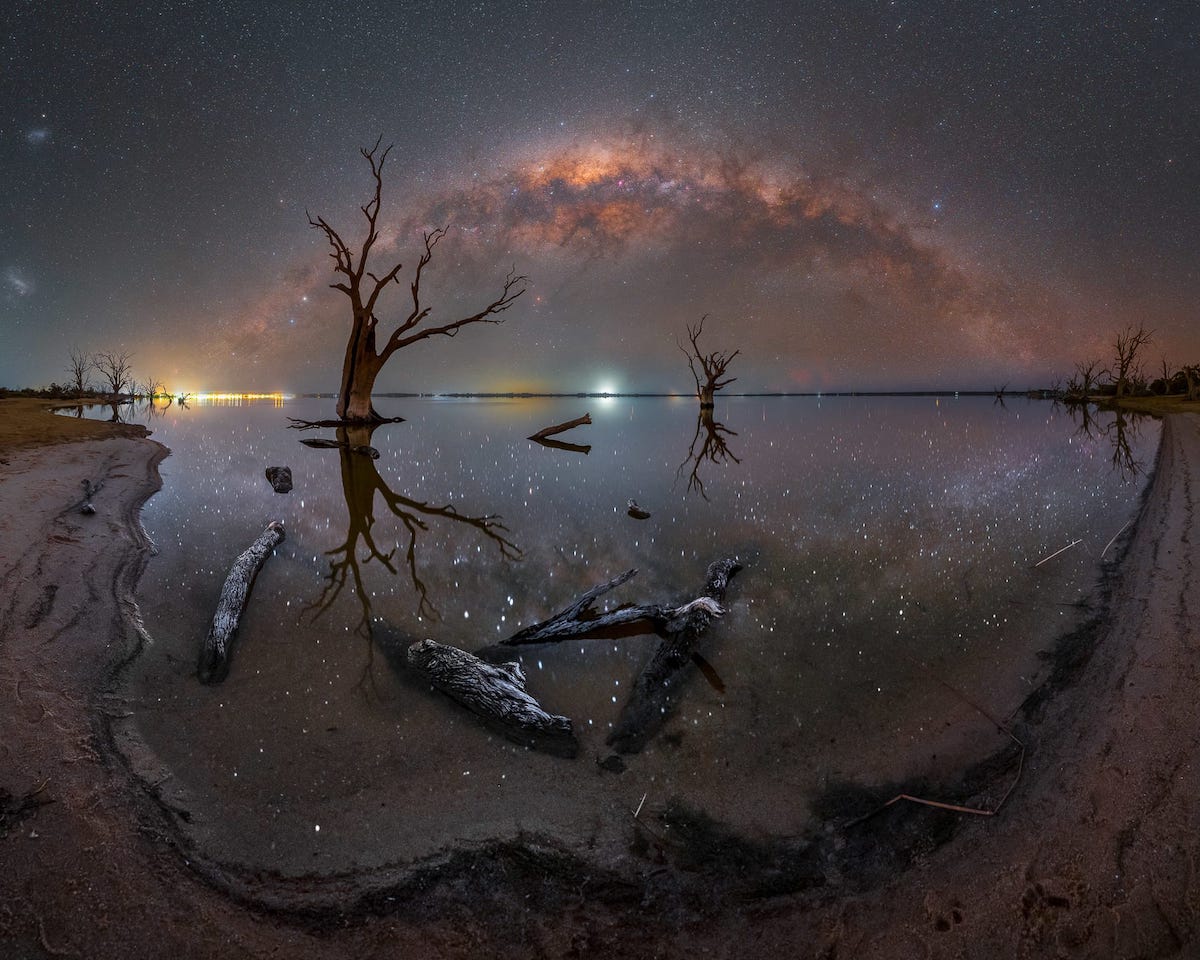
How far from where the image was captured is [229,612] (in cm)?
523

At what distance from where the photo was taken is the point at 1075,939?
2283mm

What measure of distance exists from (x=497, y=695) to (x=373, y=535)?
535 centimetres

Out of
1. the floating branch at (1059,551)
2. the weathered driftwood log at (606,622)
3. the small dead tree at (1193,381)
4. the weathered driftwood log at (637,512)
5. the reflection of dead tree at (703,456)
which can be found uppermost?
the small dead tree at (1193,381)

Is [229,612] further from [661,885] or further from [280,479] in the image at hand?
[280,479]

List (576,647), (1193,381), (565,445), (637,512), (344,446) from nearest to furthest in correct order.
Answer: (576,647) → (637,512) → (344,446) → (565,445) → (1193,381)

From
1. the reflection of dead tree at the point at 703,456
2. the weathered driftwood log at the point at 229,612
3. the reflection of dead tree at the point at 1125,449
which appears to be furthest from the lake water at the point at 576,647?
the reflection of dead tree at the point at 1125,449

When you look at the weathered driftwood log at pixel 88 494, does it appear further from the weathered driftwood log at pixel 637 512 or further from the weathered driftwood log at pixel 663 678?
the weathered driftwood log at pixel 663 678

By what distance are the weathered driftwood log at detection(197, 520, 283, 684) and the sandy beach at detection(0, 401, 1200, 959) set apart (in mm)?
638

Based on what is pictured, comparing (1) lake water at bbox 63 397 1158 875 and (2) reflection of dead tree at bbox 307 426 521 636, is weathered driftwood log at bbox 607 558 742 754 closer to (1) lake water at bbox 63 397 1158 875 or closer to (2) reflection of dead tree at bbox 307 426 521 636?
(1) lake water at bbox 63 397 1158 875

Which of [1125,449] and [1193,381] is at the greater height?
[1193,381]

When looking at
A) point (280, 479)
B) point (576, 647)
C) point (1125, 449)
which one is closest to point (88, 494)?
point (280, 479)

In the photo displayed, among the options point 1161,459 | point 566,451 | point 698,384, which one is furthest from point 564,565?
point 698,384

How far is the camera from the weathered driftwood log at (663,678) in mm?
3824

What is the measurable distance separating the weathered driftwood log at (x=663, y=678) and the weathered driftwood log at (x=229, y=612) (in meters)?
3.28
